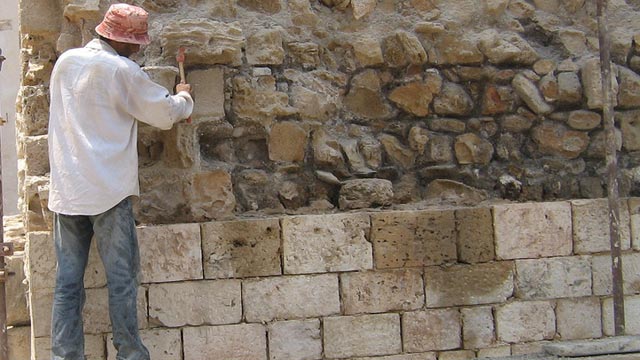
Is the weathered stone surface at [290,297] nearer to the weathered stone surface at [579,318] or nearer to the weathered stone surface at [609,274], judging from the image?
the weathered stone surface at [579,318]

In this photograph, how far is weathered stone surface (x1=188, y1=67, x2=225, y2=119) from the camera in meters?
4.80

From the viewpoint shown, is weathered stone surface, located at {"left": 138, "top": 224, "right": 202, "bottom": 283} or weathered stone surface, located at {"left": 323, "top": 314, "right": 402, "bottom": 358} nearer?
weathered stone surface, located at {"left": 138, "top": 224, "right": 202, "bottom": 283}

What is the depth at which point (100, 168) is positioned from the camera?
12.8 feet

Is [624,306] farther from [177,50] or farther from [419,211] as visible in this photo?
[177,50]

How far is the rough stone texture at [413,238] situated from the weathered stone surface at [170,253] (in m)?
1.07

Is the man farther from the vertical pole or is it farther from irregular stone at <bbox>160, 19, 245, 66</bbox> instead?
the vertical pole

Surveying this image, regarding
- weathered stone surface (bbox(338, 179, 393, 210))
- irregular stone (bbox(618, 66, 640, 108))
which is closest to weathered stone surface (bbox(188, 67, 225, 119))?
weathered stone surface (bbox(338, 179, 393, 210))

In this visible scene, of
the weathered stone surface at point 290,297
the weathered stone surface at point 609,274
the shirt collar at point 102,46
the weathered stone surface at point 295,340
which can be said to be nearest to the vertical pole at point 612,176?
the weathered stone surface at point 609,274

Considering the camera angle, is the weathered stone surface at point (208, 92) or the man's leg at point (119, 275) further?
the weathered stone surface at point (208, 92)

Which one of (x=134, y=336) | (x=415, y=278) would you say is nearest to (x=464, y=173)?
(x=415, y=278)

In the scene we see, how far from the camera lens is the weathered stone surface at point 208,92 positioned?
4.80 m

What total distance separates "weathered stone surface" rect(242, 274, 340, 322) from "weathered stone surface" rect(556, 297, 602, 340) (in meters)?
1.44

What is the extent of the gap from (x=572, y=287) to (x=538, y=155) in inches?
37.1

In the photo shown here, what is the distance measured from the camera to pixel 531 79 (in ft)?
17.5
